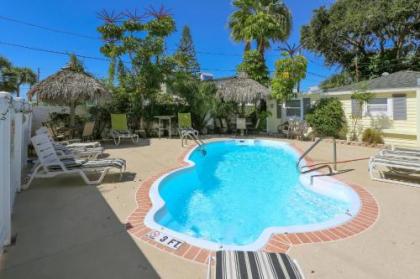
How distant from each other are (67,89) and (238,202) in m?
9.43

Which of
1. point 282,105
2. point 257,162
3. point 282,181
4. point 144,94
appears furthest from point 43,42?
point 282,181

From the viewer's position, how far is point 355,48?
25.0m

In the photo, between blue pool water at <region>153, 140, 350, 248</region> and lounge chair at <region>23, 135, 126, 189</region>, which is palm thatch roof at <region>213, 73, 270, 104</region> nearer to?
blue pool water at <region>153, 140, 350, 248</region>

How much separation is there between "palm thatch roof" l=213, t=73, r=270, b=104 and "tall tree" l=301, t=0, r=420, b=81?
1144 centimetres

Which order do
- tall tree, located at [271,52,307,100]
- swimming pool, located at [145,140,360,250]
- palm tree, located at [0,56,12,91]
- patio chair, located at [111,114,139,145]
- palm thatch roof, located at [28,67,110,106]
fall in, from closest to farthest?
swimming pool, located at [145,140,360,250]
palm thatch roof, located at [28,67,110,106]
patio chair, located at [111,114,139,145]
tall tree, located at [271,52,307,100]
palm tree, located at [0,56,12,91]

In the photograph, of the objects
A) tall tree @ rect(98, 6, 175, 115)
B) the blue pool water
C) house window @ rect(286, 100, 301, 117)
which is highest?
tall tree @ rect(98, 6, 175, 115)

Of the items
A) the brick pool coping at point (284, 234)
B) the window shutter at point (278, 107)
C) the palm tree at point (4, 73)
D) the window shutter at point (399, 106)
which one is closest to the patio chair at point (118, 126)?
the brick pool coping at point (284, 234)

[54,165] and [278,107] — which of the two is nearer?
[54,165]

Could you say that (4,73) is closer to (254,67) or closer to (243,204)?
(254,67)

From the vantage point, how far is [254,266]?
231cm

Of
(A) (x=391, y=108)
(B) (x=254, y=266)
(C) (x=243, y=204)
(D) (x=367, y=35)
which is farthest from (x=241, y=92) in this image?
(D) (x=367, y=35)

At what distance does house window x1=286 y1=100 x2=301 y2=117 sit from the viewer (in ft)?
52.4

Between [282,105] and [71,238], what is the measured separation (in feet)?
49.6

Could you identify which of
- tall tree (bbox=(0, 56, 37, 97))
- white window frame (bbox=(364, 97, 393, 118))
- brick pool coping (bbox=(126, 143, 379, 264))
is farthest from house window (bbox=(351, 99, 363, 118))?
tall tree (bbox=(0, 56, 37, 97))
